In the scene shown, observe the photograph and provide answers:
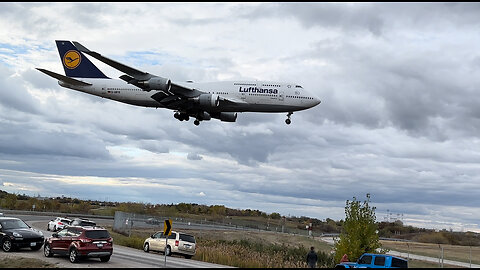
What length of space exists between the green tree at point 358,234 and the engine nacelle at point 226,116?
751 inches

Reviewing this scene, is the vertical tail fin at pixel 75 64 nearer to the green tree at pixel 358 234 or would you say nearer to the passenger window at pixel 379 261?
the green tree at pixel 358 234

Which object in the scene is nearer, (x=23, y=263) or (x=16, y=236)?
(x=23, y=263)

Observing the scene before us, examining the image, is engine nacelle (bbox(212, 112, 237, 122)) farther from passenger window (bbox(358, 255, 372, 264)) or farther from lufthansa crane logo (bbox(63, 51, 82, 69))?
passenger window (bbox(358, 255, 372, 264))

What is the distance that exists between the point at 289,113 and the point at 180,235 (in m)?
17.2

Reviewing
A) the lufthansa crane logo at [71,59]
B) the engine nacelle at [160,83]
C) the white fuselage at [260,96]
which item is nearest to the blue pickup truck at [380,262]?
the white fuselage at [260,96]

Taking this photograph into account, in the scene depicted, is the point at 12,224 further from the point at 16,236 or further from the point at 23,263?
the point at 23,263

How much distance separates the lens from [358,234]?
3008 centimetres

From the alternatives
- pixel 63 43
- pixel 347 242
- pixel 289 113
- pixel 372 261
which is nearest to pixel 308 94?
pixel 289 113

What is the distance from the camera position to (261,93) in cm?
4341

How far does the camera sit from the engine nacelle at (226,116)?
1864 inches

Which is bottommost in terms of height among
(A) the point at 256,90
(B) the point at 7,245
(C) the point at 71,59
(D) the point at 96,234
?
(B) the point at 7,245

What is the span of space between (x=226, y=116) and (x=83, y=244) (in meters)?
25.8

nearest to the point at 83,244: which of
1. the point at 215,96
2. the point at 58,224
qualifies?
the point at 215,96

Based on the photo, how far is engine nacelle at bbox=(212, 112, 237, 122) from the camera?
155 ft
